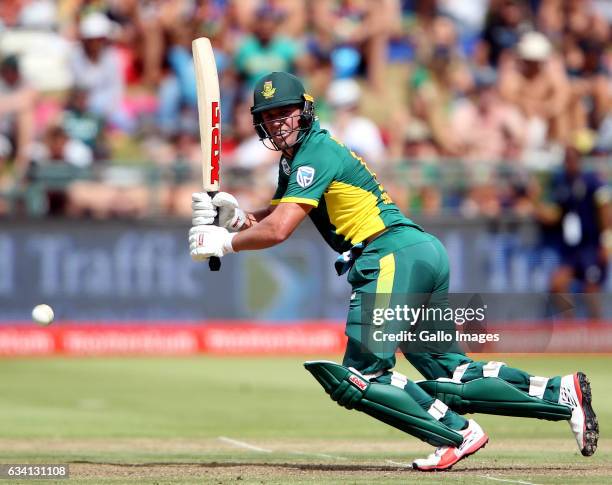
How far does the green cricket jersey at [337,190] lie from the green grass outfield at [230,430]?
1.28 metres

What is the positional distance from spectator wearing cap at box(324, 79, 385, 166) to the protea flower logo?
356 inches

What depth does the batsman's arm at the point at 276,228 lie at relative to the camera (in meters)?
6.54

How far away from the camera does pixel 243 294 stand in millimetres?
15492

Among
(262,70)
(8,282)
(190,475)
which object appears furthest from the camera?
(262,70)

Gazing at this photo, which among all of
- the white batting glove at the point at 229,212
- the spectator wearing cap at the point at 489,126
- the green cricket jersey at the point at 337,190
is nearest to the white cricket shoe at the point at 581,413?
the green cricket jersey at the point at 337,190

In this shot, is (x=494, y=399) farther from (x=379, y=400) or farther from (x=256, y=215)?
(x=256, y=215)

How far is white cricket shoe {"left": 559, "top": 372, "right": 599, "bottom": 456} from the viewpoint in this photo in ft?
22.4

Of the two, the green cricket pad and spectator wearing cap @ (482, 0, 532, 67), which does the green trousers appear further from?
spectator wearing cap @ (482, 0, 532, 67)

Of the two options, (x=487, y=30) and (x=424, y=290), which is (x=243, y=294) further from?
(x=424, y=290)

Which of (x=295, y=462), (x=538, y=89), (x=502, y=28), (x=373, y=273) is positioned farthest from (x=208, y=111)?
(x=502, y=28)

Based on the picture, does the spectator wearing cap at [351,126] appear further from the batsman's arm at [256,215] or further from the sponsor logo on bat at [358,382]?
the sponsor logo on bat at [358,382]

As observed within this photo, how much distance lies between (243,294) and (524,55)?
5.24 metres

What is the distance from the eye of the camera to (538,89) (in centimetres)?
1753

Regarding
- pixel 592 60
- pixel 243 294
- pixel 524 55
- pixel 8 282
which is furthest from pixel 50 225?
pixel 592 60
